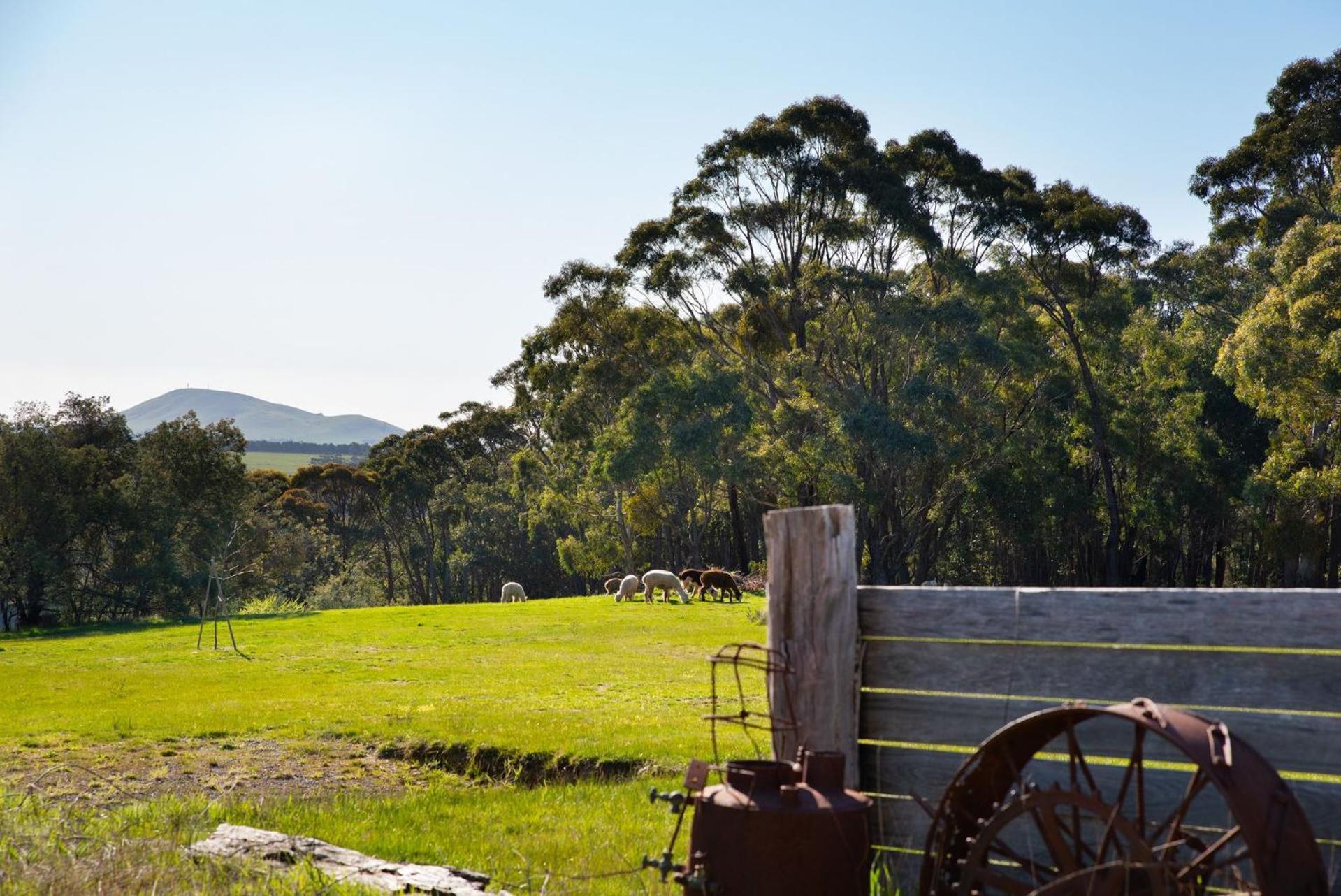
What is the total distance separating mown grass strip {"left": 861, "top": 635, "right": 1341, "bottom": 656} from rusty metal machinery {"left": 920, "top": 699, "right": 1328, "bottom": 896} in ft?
1.11

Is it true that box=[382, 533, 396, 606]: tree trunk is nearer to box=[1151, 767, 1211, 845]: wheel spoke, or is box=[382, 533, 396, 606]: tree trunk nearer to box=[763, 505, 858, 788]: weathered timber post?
box=[763, 505, 858, 788]: weathered timber post

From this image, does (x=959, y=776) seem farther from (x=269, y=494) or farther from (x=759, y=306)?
(x=269, y=494)

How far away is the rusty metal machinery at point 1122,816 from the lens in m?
3.42

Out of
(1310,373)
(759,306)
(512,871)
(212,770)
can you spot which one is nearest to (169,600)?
(759,306)

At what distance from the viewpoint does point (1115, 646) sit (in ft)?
15.5

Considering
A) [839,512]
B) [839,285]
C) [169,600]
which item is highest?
[839,285]

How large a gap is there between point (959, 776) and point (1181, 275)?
51079 mm

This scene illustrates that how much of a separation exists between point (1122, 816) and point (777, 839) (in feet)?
3.99

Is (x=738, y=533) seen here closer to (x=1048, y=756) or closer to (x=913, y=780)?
(x=1048, y=756)

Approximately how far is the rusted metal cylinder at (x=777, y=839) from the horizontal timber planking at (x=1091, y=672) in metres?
0.82

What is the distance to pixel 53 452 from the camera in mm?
48688

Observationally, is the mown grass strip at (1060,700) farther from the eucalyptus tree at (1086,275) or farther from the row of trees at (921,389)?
the eucalyptus tree at (1086,275)

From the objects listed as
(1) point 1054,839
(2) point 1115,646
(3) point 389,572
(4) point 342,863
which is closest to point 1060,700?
(2) point 1115,646

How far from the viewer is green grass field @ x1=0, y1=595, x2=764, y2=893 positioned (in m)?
6.83
